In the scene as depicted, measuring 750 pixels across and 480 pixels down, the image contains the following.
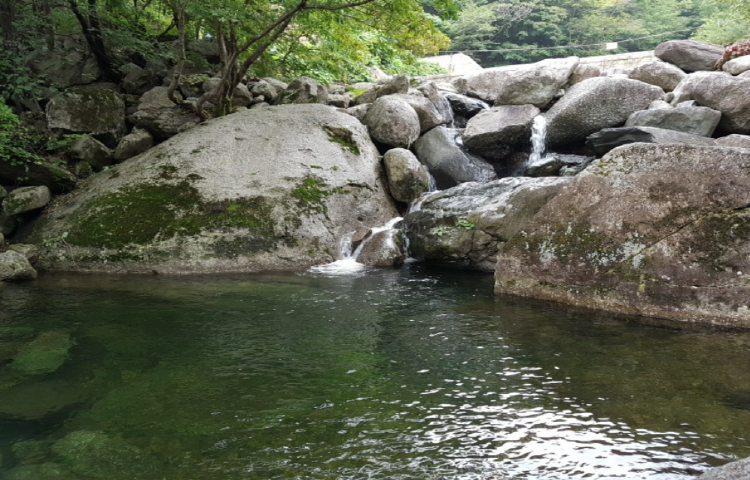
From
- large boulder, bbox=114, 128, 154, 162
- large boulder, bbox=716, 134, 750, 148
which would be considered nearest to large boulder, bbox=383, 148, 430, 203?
large boulder, bbox=114, 128, 154, 162

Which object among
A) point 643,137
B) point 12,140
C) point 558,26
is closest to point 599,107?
point 643,137

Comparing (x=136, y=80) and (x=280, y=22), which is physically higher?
(x=280, y=22)

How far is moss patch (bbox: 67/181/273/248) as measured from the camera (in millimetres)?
9648

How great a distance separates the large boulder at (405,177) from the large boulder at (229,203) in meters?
0.32

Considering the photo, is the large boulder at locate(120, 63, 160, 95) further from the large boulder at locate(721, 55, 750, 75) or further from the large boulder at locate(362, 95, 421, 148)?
the large boulder at locate(721, 55, 750, 75)

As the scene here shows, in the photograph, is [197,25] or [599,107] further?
[197,25]

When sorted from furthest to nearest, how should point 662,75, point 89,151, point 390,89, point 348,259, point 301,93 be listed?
point 390,89 → point 662,75 → point 301,93 → point 89,151 → point 348,259

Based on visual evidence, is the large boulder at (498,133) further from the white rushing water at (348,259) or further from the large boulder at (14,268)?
the large boulder at (14,268)

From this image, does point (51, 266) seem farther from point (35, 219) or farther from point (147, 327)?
point (147, 327)

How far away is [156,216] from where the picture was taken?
32.7 feet

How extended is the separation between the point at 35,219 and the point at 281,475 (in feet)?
31.6

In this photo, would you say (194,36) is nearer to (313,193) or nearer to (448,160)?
(313,193)

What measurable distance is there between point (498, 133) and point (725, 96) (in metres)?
5.50

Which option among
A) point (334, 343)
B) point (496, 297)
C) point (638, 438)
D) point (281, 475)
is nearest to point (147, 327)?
point (334, 343)
